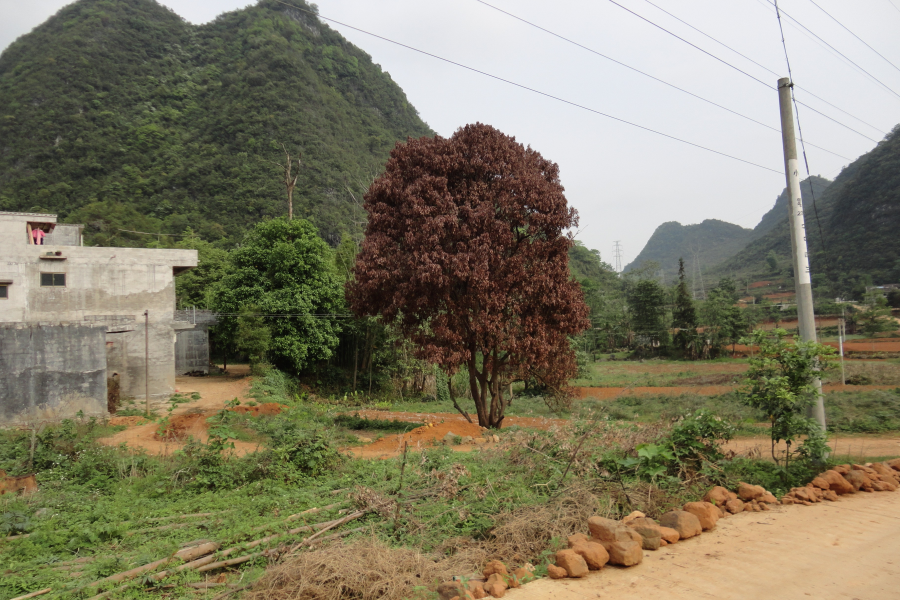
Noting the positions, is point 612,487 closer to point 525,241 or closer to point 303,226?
point 525,241

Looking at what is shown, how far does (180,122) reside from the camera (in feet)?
185

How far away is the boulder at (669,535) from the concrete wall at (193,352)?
2681 centimetres

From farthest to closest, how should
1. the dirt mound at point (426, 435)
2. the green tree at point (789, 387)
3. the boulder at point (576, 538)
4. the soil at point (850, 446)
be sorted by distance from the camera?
the dirt mound at point (426, 435), the soil at point (850, 446), the green tree at point (789, 387), the boulder at point (576, 538)

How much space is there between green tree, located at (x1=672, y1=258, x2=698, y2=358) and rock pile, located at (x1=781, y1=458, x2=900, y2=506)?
36154 millimetres

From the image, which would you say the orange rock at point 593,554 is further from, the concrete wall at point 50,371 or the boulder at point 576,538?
the concrete wall at point 50,371

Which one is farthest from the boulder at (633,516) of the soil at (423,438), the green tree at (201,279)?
the green tree at (201,279)

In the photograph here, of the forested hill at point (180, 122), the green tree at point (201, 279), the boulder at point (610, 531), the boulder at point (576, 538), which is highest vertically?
the forested hill at point (180, 122)

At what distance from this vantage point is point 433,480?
297 inches

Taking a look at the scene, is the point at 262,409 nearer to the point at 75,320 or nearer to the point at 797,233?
the point at 75,320

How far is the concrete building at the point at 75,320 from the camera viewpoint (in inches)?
587

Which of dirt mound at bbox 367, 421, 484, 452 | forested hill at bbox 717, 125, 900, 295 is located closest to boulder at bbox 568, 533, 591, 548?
dirt mound at bbox 367, 421, 484, 452

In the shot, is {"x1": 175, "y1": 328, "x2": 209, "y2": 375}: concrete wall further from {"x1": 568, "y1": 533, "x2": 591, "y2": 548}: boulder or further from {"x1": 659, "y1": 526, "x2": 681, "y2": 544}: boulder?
{"x1": 659, "y1": 526, "x2": 681, "y2": 544}: boulder

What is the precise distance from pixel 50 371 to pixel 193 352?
1322 cm

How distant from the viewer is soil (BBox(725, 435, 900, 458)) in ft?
33.6
